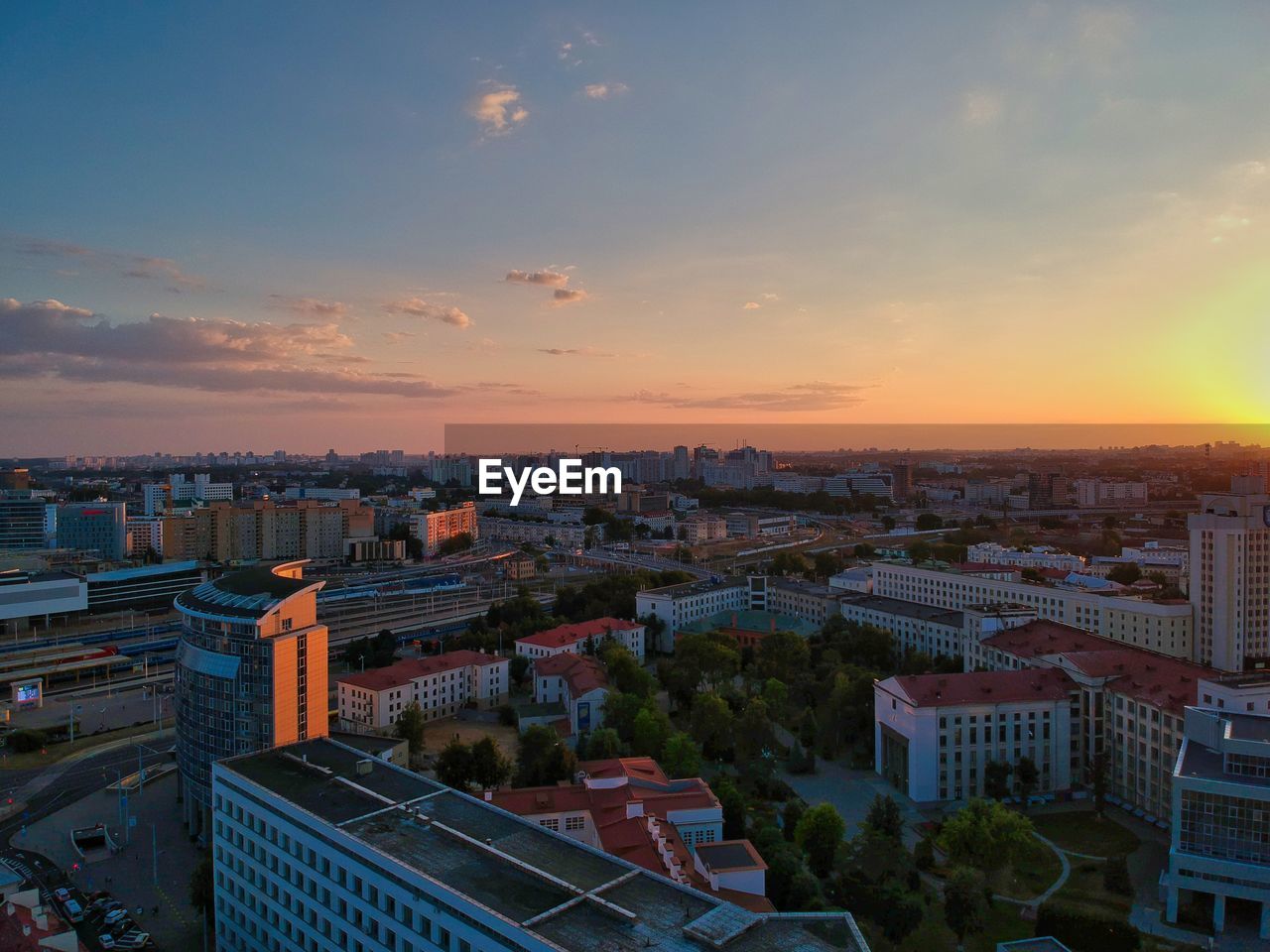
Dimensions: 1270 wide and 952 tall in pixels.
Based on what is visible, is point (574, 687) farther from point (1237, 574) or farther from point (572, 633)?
point (1237, 574)

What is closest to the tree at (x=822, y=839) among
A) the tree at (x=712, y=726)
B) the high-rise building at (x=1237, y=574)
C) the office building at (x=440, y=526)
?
the tree at (x=712, y=726)

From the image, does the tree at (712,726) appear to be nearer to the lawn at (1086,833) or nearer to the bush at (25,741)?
the lawn at (1086,833)

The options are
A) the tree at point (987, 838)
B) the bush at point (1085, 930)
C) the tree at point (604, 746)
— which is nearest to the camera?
the bush at point (1085, 930)

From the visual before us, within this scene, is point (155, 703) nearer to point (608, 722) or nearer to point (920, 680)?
point (608, 722)

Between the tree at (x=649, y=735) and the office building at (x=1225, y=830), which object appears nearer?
the office building at (x=1225, y=830)

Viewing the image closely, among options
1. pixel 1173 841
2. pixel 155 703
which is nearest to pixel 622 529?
pixel 155 703
